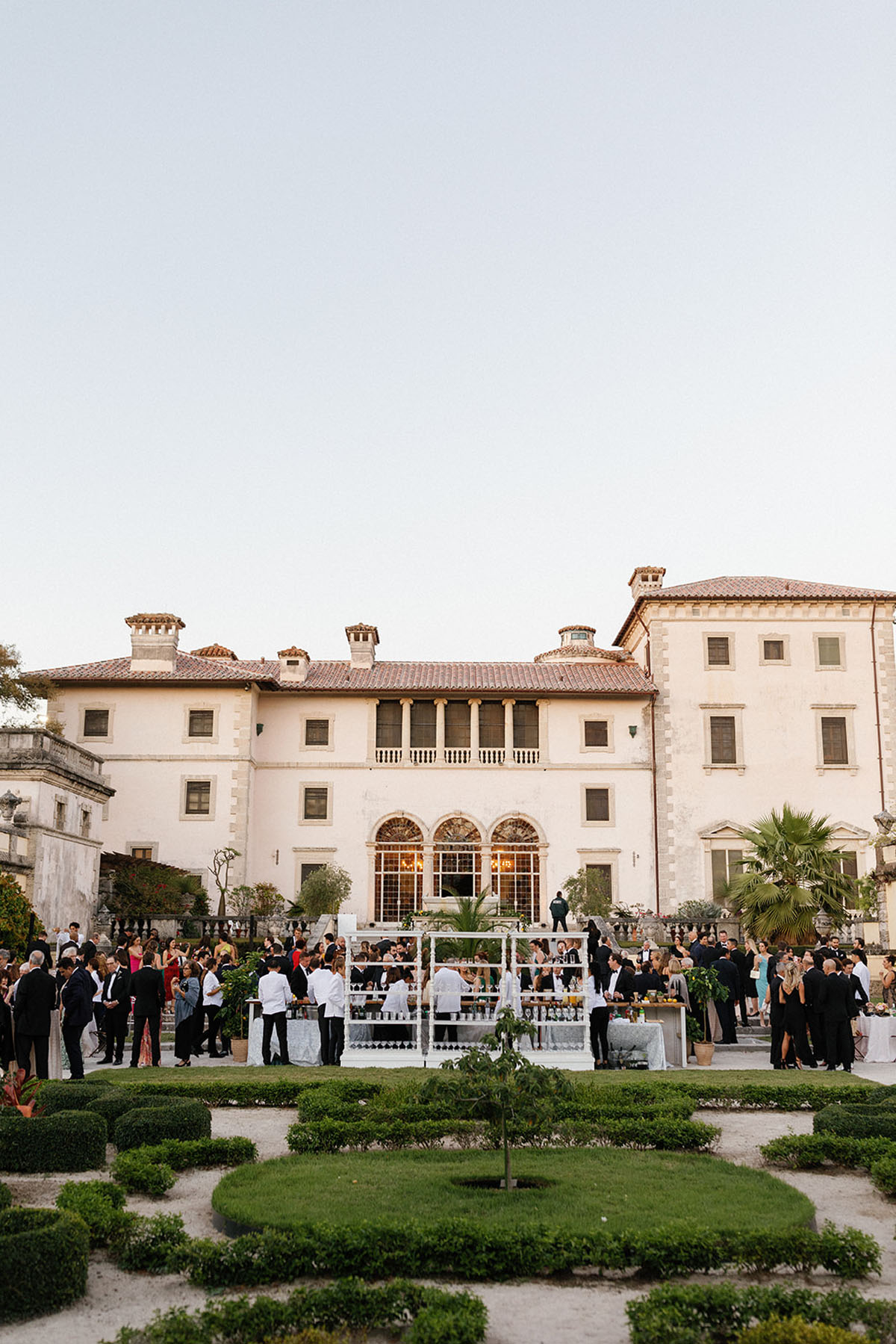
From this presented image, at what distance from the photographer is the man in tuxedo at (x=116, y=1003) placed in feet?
52.1

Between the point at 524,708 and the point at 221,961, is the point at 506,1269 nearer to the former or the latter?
the point at 221,961

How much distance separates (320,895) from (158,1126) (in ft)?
82.6

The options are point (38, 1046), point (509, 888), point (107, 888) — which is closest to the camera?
point (38, 1046)

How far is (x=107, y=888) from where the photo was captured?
30.2 meters

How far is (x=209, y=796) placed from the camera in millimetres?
36562

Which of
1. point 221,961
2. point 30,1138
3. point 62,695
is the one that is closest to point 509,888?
point 62,695

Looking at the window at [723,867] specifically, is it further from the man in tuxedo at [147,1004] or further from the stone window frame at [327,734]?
the man in tuxedo at [147,1004]

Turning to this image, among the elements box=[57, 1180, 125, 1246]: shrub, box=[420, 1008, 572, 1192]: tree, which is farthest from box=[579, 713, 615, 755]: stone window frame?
box=[57, 1180, 125, 1246]: shrub

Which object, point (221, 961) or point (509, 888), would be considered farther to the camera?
point (509, 888)

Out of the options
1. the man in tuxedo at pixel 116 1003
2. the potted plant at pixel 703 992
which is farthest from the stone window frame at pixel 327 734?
the potted plant at pixel 703 992

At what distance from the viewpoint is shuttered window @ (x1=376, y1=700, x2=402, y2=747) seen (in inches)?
1494

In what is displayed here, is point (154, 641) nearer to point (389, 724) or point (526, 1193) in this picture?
point (389, 724)

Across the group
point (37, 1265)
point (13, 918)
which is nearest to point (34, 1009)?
point (37, 1265)

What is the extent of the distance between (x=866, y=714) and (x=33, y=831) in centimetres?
2505
